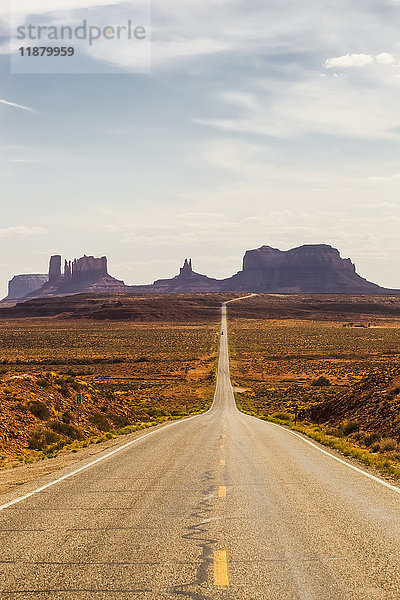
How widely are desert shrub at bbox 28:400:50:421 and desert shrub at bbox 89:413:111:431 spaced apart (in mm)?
3588

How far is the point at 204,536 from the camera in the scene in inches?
303

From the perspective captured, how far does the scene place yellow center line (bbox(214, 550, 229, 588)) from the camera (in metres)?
5.88

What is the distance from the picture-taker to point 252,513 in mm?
9172

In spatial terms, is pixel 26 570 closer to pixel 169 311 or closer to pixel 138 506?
pixel 138 506

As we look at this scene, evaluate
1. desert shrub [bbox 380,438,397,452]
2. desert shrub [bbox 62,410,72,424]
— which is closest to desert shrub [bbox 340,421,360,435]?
desert shrub [bbox 380,438,397,452]

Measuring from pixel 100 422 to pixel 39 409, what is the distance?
4737 mm

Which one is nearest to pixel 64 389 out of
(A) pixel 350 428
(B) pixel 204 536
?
(A) pixel 350 428

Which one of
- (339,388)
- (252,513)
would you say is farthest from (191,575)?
(339,388)

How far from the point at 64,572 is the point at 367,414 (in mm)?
23539

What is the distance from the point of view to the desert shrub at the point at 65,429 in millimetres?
23172

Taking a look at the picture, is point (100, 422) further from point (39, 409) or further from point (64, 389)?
point (39, 409)

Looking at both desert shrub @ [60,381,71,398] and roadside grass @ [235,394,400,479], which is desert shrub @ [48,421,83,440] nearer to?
desert shrub @ [60,381,71,398]

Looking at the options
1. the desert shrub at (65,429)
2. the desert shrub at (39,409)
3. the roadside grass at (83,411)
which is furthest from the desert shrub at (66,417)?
the desert shrub at (39,409)

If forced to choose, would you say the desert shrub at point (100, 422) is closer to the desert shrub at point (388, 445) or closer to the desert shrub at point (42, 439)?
the desert shrub at point (42, 439)
